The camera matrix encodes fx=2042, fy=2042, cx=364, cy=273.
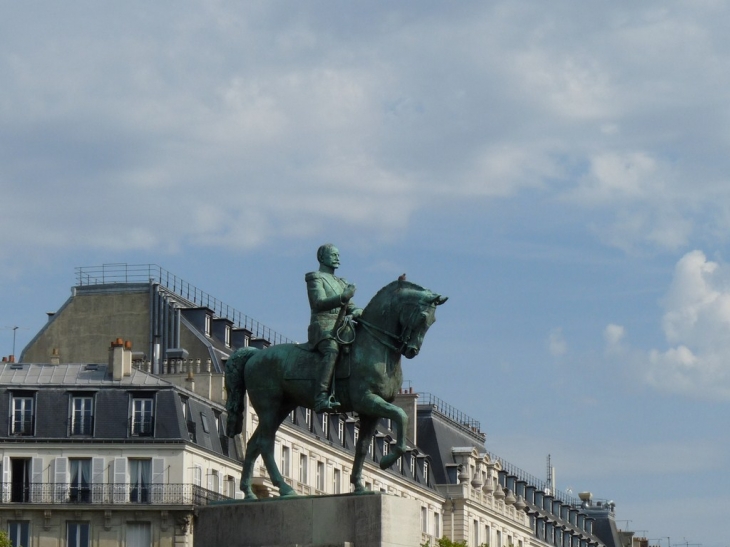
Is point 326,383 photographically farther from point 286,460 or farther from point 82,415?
point 286,460

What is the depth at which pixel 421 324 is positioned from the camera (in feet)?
108

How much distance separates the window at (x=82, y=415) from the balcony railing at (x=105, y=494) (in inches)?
90.8

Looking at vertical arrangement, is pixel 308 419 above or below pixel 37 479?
above

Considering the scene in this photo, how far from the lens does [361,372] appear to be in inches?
1314

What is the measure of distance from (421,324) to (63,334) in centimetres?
6891

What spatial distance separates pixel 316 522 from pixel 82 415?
2085 inches

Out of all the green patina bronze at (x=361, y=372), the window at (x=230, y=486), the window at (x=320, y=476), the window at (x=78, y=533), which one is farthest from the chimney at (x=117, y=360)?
the green patina bronze at (x=361, y=372)

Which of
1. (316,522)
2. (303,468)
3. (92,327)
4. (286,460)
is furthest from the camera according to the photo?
(92,327)

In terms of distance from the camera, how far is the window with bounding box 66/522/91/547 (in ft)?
274

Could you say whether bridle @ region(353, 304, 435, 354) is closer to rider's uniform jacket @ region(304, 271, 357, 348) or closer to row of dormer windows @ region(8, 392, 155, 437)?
rider's uniform jacket @ region(304, 271, 357, 348)

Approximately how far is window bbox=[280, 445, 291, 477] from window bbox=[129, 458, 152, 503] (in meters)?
8.80

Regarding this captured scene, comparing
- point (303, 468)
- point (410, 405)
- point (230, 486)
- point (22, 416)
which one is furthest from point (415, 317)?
point (410, 405)

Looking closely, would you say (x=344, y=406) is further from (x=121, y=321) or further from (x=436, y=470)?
(x=436, y=470)

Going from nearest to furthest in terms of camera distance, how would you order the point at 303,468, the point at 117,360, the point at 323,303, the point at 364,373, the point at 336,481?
the point at 364,373, the point at 323,303, the point at 117,360, the point at 303,468, the point at 336,481
